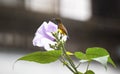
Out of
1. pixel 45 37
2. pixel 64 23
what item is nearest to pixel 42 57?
pixel 45 37

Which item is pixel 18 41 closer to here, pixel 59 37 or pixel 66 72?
pixel 66 72

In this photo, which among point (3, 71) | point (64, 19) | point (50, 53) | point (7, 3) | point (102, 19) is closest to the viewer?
point (50, 53)

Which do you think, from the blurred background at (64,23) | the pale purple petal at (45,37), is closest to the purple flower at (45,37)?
the pale purple petal at (45,37)

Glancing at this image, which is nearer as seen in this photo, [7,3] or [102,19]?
[7,3]

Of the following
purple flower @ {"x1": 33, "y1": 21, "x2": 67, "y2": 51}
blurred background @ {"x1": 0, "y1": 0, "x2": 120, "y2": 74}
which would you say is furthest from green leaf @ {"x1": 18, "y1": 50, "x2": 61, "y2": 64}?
blurred background @ {"x1": 0, "y1": 0, "x2": 120, "y2": 74}

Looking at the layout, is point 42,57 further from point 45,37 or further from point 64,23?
point 64,23

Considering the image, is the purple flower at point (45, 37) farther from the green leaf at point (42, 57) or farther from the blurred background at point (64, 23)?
the blurred background at point (64, 23)

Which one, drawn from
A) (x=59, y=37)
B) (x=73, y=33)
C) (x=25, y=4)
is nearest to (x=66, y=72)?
(x=73, y=33)

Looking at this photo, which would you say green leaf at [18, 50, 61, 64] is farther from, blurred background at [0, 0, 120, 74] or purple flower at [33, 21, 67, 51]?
blurred background at [0, 0, 120, 74]
